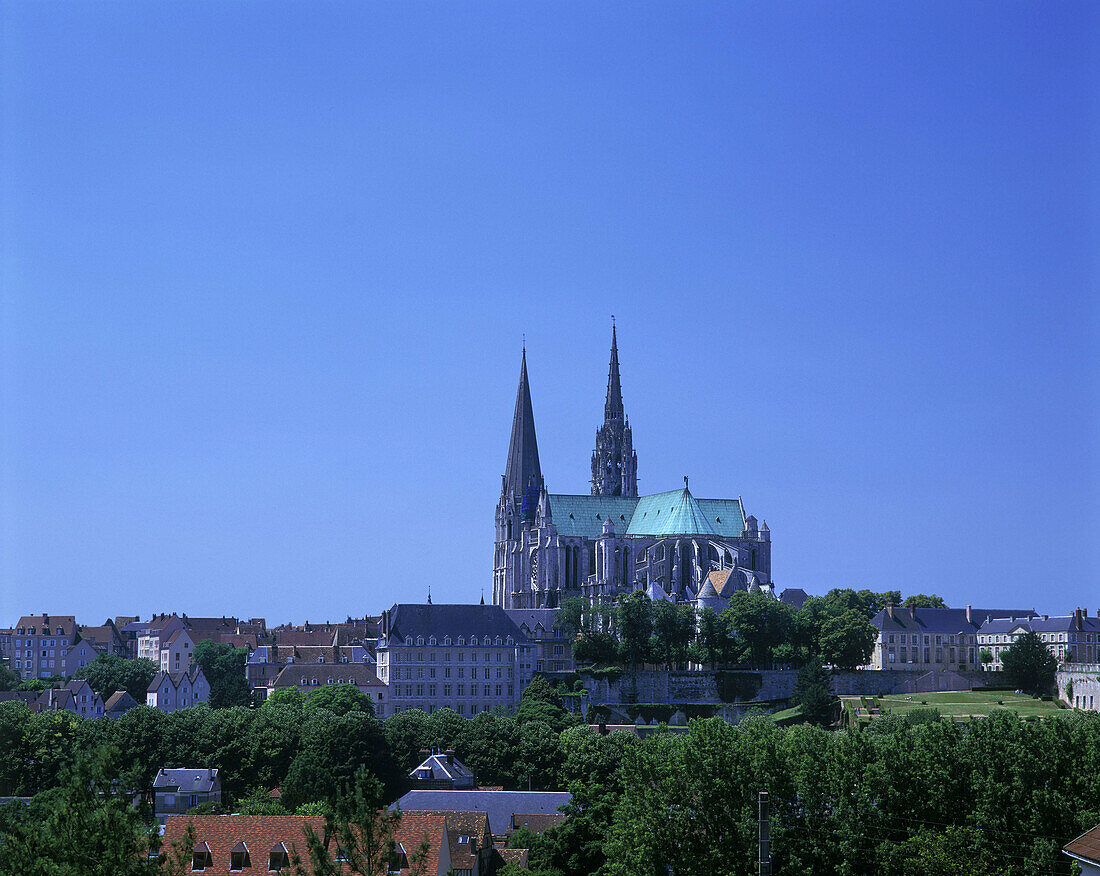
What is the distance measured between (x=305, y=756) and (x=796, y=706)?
46.1 meters

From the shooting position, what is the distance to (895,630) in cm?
12744

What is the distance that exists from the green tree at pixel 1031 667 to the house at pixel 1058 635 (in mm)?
12731

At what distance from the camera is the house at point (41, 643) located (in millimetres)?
144250

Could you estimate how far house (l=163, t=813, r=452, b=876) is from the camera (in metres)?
46.7

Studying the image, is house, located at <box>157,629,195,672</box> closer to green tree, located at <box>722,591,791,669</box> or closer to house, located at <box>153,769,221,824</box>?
green tree, located at <box>722,591,791,669</box>

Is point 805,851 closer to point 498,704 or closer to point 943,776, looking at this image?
point 943,776

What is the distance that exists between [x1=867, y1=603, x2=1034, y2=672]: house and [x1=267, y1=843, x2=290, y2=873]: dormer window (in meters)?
85.8

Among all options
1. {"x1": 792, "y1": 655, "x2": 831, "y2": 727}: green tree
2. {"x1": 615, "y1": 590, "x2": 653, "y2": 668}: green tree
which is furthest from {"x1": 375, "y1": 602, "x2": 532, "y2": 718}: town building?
{"x1": 792, "y1": 655, "x2": 831, "y2": 727}: green tree

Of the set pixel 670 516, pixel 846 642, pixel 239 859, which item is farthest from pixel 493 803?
pixel 670 516

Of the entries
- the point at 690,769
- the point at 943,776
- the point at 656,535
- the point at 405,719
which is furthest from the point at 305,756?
the point at 656,535

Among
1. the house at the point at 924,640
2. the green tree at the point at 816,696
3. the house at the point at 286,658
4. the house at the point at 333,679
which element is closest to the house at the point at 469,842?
the green tree at the point at 816,696

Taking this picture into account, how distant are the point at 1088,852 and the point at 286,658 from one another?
105406 millimetres

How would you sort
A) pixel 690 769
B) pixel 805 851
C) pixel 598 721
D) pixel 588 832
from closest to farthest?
pixel 805 851 < pixel 690 769 < pixel 588 832 < pixel 598 721

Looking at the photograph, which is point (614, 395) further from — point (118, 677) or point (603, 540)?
point (118, 677)
